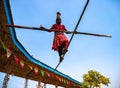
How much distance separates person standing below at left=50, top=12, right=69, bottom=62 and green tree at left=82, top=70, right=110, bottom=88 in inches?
562

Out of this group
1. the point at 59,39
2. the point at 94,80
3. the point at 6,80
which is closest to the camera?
the point at 59,39

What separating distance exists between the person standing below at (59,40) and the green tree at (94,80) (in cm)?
1428

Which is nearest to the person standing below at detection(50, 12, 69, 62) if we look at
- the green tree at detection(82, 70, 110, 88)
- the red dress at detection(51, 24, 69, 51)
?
the red dress at detection(51, 24, 69, 51)

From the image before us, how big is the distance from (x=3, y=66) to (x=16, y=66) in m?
Result: 0.81

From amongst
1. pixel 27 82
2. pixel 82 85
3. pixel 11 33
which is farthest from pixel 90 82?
pixel 11 33

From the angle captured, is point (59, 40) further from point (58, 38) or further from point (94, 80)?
point (94, 80)

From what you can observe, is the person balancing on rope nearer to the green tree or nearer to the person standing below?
the person standing below

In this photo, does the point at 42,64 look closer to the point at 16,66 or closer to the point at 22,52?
the point at 16,66

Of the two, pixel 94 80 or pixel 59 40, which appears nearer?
pixel 59 40

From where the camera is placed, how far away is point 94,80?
2016 centimetres

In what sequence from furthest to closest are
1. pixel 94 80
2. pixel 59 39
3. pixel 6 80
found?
pixel 94 80 < pixel 6 80 < pixel 59 39

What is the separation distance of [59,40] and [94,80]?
14.8 m

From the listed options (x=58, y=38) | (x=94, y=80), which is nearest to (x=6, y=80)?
(x=58, y=38)

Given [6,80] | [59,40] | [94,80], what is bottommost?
[59,40]
